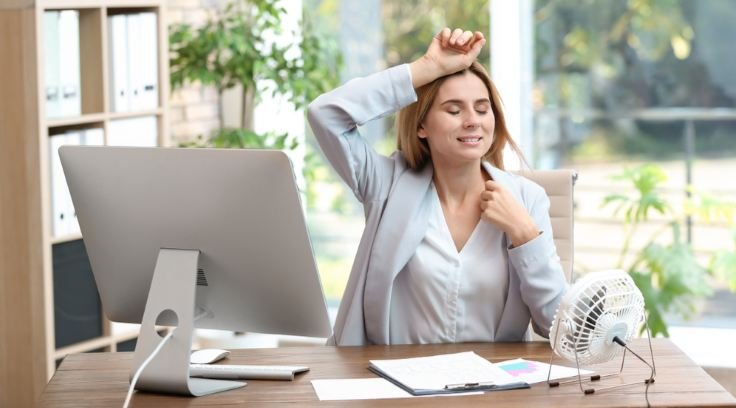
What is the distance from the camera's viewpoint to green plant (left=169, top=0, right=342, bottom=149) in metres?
4.20

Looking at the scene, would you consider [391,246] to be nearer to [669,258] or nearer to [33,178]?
[33,178]

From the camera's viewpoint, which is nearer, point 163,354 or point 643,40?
point 163,354

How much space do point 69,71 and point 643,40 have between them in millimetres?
2140

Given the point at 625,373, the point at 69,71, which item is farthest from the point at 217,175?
the point at 69,71

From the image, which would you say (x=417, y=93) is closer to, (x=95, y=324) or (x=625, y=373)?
(x=625, y=373)

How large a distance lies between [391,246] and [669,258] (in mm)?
1916

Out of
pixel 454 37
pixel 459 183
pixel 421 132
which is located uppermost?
pixel 454 37

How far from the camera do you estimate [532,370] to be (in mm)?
2283

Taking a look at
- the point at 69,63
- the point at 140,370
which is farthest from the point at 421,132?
the point at 69,63

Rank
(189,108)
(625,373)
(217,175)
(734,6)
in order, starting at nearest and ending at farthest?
(217,175), (625,373), (734,6), (189,108)

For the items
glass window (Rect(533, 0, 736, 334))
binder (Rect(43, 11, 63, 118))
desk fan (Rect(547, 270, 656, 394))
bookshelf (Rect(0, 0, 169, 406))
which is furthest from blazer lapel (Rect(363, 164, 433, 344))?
glass window (Rect(533, 0, 736, 334))

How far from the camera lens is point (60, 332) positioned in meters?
3.62

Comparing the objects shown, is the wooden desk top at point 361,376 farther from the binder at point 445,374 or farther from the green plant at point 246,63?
the green plant at point 246,63

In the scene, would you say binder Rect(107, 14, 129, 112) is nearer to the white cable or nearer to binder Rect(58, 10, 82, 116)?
binder Rect(58, 10, 82, 116)
